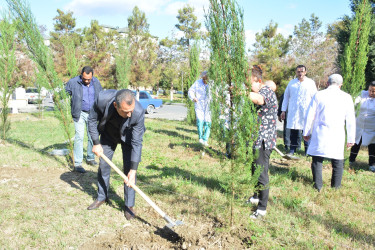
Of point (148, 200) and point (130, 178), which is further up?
point (130, 178)

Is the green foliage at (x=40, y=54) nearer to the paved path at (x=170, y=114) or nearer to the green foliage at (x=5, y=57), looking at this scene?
the green foliage at (x=5, y=57)

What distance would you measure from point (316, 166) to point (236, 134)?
2.22 m

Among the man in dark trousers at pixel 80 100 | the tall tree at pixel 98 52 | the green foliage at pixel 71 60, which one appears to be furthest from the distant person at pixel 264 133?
the tall tree at pixel 98 52

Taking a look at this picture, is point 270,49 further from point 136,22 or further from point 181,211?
point 181,211

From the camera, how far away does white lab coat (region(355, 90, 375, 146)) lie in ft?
19.5

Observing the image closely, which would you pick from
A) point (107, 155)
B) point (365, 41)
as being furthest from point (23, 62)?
point (365, 41)

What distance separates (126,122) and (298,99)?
4789 mm

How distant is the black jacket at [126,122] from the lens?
3434 millimetres

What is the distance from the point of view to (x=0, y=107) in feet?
24.7

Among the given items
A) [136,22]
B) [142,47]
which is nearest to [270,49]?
[142,47]

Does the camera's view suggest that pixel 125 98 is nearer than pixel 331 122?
Yes

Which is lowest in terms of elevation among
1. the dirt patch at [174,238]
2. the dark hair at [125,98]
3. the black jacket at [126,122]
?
the dirt patch at [174,238]

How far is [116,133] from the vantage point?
370 centimetres

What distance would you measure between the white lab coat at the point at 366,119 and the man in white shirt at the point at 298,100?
3.37 ft
